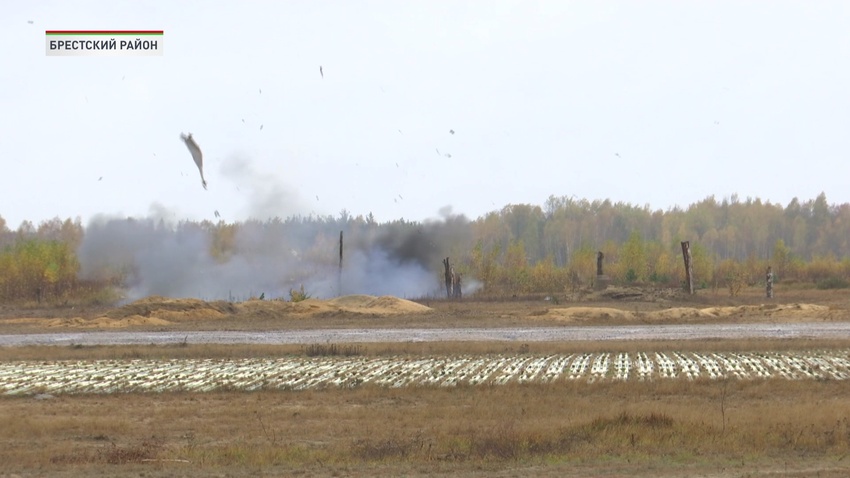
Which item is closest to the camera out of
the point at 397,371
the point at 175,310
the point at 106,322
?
the point at 397,371

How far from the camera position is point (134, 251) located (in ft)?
328

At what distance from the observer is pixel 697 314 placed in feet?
194

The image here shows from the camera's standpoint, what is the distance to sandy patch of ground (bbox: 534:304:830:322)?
5800 cm

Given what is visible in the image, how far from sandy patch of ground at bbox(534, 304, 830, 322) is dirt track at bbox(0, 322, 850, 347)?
431 cm

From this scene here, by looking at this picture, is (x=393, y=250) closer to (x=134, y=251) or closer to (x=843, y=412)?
(x=134, y=251)

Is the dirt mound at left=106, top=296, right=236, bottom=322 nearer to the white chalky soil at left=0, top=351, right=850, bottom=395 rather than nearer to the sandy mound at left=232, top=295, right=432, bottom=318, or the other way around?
the sandy mound at left=232, top=295, right=432, bottom=318

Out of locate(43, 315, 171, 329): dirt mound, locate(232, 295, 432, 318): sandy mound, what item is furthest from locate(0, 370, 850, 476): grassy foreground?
locate(232, 295, 432, 318): sandy mound

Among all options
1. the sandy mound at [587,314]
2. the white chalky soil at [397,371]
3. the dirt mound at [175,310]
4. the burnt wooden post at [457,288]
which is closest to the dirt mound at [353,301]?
the dirt mound at [175,310]

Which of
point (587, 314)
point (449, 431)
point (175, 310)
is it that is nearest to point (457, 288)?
point (175, 310)

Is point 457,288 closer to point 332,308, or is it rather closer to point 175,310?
point 332,308

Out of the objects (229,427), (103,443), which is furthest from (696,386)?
(103,443)

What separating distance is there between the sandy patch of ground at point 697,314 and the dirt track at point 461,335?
4.31 metres

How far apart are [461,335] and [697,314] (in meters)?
18.1

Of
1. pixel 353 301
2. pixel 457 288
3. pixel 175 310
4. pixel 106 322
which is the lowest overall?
pixel 106 322
